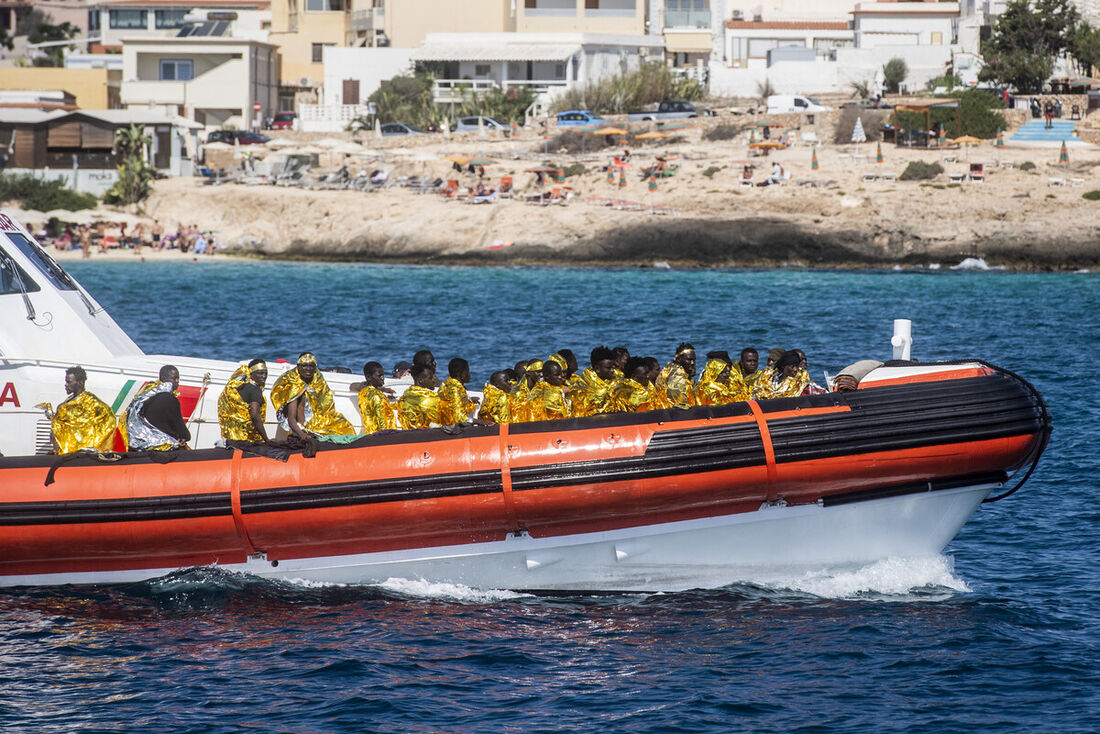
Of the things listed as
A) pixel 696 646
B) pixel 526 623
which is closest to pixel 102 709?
pixel 526 623

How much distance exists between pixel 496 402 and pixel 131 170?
41791 mm

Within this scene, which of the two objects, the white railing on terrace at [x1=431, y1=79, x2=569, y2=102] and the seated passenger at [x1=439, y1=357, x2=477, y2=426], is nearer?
the seated passenger at [x1=439, y1=357, x2=477, y2=426]

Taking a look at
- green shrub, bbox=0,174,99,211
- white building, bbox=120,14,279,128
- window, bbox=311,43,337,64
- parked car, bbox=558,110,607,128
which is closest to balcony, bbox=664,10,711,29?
parked car, bbox=558,110,607,128

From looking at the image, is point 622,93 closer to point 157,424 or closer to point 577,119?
point 577,119

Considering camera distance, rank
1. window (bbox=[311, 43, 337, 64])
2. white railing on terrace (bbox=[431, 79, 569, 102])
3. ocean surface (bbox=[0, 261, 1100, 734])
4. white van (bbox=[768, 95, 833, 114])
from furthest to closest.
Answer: window (bbox=[311, 43, 337, 64]) → white railing on terrace (bbox=[431, 79, 569, 102]) → white van (bbox=[768, 95, 833, 114]) → ocean surface (bbox=[0, 261, 1100, 734])

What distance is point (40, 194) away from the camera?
161 feet

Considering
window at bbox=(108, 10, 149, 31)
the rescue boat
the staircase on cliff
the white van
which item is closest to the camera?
the rescue boat

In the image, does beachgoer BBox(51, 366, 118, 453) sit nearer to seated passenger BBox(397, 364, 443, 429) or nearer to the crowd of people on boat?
the crowd of people on boat

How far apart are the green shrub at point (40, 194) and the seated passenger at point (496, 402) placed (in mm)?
40893

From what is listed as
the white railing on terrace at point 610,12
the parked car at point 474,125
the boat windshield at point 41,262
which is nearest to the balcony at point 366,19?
the white railing on terrace at point 610,12

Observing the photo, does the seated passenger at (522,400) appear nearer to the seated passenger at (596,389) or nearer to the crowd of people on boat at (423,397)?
the crowd of people on boat at (423,397)

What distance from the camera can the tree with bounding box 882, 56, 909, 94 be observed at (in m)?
62.7

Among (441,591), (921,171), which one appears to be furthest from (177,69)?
(441,591)

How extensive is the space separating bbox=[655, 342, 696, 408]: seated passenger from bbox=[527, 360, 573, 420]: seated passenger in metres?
0.94
